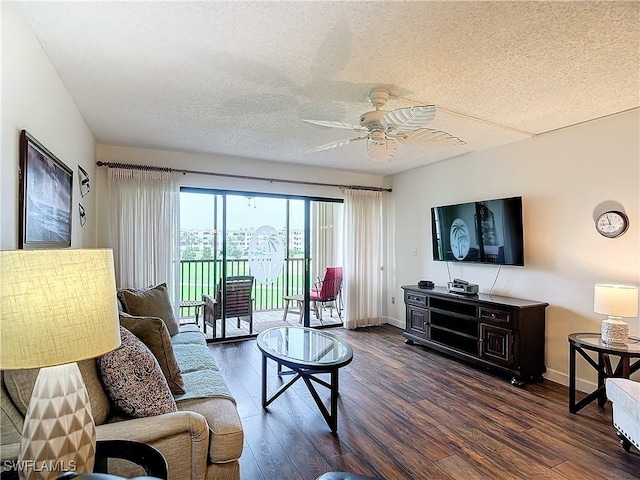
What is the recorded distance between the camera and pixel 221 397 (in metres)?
1.99

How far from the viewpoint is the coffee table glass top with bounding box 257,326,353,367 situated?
8.45ft

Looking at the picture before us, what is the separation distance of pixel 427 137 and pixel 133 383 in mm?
2334

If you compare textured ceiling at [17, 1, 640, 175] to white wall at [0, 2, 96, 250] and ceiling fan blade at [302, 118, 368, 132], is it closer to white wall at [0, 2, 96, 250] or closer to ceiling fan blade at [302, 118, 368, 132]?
white wall at [0, 2, 96, 250]

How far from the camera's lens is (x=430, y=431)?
8.12 feet

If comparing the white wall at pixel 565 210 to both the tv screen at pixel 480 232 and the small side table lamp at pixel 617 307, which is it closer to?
the tv screen at pixel 480 232

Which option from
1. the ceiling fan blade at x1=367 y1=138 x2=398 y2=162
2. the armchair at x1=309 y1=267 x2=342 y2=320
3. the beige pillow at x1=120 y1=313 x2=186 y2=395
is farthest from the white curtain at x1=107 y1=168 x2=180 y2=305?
the ceiling fan blade at x1=367 y1=138 x2=398 y2=162

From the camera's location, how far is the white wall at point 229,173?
405cm

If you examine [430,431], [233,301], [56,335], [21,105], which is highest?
[21,105]

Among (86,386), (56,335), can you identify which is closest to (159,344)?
(86,386)

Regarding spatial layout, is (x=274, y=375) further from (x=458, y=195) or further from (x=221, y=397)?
(x=458, y=195)

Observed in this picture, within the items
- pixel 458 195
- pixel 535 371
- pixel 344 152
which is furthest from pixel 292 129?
pixel 535 371

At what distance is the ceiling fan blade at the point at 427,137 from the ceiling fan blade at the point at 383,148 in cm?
7

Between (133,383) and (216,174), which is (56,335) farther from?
(216,174)

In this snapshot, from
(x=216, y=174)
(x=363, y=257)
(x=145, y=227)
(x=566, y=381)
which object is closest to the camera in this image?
(x=566, y=381)
